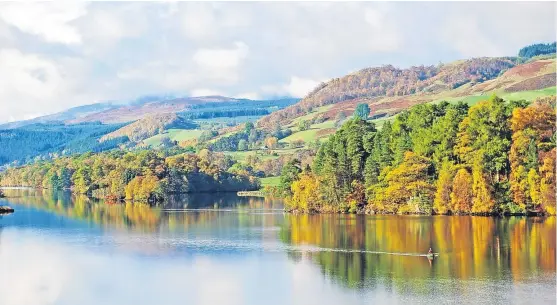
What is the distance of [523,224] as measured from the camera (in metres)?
64.4

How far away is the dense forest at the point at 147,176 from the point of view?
125 m

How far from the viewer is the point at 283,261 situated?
50719mm

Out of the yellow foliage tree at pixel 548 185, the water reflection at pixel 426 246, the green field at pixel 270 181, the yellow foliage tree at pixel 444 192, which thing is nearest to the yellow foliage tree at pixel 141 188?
the green field at pixel 270 181

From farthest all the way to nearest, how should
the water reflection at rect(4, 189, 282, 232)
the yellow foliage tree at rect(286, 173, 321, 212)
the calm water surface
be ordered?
the yellow foliage tree at rect(286, 173, 321, 212) < the water reflection at rect(4, 189, 282, 232) < the calm water surface

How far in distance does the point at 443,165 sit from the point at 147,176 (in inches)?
2369

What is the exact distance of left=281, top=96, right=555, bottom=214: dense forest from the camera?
72.1 metres

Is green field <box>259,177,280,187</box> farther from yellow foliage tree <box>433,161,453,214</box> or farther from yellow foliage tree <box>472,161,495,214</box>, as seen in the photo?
yellow foliage tree <box>472,161,495,214</box>

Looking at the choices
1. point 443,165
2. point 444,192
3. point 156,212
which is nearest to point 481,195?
point 444,192

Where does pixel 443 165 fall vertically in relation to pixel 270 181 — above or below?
below

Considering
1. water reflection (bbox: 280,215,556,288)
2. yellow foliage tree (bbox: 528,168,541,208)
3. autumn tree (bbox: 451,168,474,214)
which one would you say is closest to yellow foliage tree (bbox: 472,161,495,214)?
autumn tree (bbox: 451,168,474,214)

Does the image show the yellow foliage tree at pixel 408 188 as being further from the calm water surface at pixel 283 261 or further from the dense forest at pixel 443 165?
the calm water surface at pixel 283 261

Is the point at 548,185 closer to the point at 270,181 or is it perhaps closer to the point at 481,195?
the point at 481,195

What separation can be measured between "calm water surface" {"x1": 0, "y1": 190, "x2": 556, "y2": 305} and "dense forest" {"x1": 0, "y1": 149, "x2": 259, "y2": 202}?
45.8m

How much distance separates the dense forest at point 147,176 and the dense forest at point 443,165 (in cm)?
4082
